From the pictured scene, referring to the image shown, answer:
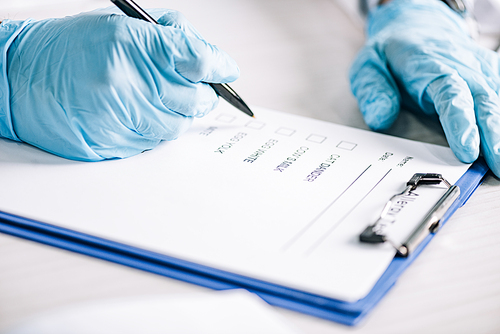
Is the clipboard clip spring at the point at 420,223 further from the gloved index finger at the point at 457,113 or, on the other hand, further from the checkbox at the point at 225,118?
the checkbox at the point at 225,118

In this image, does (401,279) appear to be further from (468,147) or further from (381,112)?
(381,112)

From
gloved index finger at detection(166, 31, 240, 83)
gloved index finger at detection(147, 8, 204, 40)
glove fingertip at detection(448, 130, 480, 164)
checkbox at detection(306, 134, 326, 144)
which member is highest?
gloved index finger at detection(147, 8, 204, 40)

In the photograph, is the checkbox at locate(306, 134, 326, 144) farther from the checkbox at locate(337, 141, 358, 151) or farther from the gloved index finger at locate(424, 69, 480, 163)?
the gloved index finger at locate(424, 69, 480, 163)

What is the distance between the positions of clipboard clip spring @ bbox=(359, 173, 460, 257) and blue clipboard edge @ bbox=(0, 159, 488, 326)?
2 centimetres

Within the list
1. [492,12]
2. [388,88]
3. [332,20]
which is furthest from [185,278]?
[492,12]

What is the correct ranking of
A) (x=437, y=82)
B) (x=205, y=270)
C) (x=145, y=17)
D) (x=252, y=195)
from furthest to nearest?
(x=437, y=82) → (x=145, y=17) → (x=252, y=195) → (x=205, y=270)

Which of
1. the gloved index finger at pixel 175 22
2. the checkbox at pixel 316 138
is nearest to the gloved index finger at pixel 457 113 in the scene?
the checkbox at pixel 316 138

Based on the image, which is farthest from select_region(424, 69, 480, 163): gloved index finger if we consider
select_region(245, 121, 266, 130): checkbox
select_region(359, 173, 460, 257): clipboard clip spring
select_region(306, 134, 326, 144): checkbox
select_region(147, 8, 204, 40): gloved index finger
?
select_region(147, 8, 204, 40): gloved index finger

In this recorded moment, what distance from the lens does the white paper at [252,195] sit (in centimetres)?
56

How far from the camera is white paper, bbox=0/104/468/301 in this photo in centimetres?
56

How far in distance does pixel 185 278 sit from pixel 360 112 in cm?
66

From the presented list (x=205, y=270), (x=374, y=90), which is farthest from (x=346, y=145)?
(x=205, y=270)

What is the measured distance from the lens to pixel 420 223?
2.03 feet

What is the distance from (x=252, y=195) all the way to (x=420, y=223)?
0.80 ft
